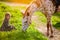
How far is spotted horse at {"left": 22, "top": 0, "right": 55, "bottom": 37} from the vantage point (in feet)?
7.14

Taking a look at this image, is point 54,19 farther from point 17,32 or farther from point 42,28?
point 17,32

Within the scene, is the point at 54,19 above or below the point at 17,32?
above

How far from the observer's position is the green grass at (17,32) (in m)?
2.16

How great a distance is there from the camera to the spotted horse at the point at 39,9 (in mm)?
2178

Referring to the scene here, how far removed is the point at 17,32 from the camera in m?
2.19

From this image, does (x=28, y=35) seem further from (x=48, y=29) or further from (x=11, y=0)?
(x=11, y=0)

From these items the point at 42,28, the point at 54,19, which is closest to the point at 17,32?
the point at 42,28

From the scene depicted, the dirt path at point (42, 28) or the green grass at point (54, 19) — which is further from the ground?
the green grass at point (54, 19)

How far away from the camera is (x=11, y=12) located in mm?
2201

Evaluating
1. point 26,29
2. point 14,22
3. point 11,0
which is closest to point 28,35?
point 26,29

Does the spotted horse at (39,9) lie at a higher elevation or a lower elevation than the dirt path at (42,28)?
higher

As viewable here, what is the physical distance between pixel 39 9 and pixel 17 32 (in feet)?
1.12

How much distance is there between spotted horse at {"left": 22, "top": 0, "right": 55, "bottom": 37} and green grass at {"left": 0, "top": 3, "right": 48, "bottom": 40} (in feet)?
0.16

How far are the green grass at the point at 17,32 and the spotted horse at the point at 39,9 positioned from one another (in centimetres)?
5
